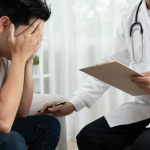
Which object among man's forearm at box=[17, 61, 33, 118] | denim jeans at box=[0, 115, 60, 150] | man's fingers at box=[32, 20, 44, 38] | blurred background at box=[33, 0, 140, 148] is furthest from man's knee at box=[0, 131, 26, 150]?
blurred background at box=[33, 0, 140, 148]

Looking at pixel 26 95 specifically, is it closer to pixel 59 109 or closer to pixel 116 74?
pixel 59 109

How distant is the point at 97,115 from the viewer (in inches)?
85.4

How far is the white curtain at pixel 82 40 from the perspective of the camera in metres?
2.11

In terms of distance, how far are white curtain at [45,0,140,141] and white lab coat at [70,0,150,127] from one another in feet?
2.66

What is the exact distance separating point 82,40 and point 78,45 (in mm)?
65

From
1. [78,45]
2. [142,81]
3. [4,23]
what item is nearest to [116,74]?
[142,81]

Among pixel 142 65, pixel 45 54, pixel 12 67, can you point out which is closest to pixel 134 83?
pixel 142 65

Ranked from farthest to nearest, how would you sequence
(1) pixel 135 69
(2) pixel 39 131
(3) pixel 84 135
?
(1) pixel 135 69, (3) pixel 84 135, (2) pixel 39 131

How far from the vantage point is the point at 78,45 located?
2172 millimetres

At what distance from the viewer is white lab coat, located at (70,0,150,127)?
1134 millimetres

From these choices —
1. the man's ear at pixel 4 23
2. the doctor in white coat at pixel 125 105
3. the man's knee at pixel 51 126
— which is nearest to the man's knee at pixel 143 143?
the doctor in white coat at pixel 125 105

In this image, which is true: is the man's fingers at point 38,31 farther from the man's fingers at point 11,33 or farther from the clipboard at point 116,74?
the clipboard at point 116,74

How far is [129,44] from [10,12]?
68 cm

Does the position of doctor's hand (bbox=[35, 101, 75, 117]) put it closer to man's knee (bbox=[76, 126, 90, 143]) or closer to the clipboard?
man's knee (bbox=[76, 126, 90, 143])
